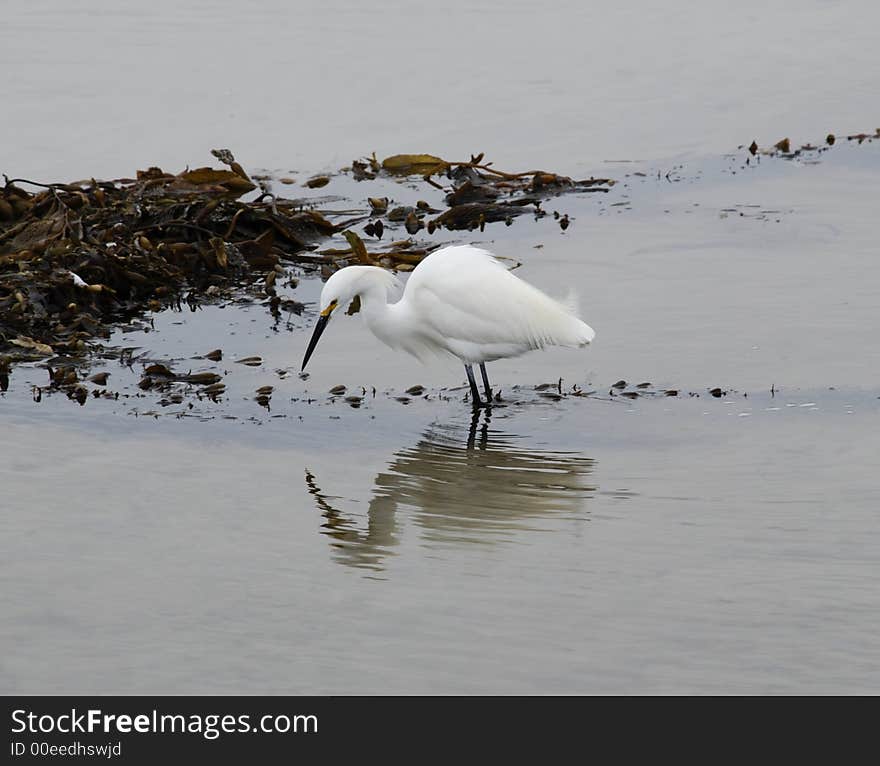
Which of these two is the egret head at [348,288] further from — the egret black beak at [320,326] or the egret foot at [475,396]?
the egret foot at [475,396]

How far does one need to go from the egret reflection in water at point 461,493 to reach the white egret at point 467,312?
653 mm

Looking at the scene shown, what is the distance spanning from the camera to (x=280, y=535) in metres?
5.68

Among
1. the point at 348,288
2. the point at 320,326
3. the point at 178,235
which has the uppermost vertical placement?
the point at 178,235

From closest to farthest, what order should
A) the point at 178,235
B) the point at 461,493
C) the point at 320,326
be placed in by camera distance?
the point at 461,493
the point at 320,326
the point at 178,235

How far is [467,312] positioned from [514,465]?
1.34m

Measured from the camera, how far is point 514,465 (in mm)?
6609

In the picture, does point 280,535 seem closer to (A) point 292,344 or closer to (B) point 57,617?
(B) point 57,617

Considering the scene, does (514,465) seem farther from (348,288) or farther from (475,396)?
(348,288)

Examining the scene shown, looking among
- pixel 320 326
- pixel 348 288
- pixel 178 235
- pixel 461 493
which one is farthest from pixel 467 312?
pixel 178 235

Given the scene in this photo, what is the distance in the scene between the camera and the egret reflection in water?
5.66 m

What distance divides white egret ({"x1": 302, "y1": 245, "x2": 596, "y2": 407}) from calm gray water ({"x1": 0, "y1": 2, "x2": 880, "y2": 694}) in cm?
28

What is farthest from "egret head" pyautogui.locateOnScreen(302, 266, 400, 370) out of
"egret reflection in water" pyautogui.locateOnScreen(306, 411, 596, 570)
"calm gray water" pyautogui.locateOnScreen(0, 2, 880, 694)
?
"egret reflection in water" pyautogui.locateOnScreen(306, 411, 596, 570)

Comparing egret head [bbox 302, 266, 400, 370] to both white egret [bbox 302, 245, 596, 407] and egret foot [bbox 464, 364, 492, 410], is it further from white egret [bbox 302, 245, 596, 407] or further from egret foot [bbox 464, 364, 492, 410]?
egret foot [bbox 464, 364, 492, 410]
